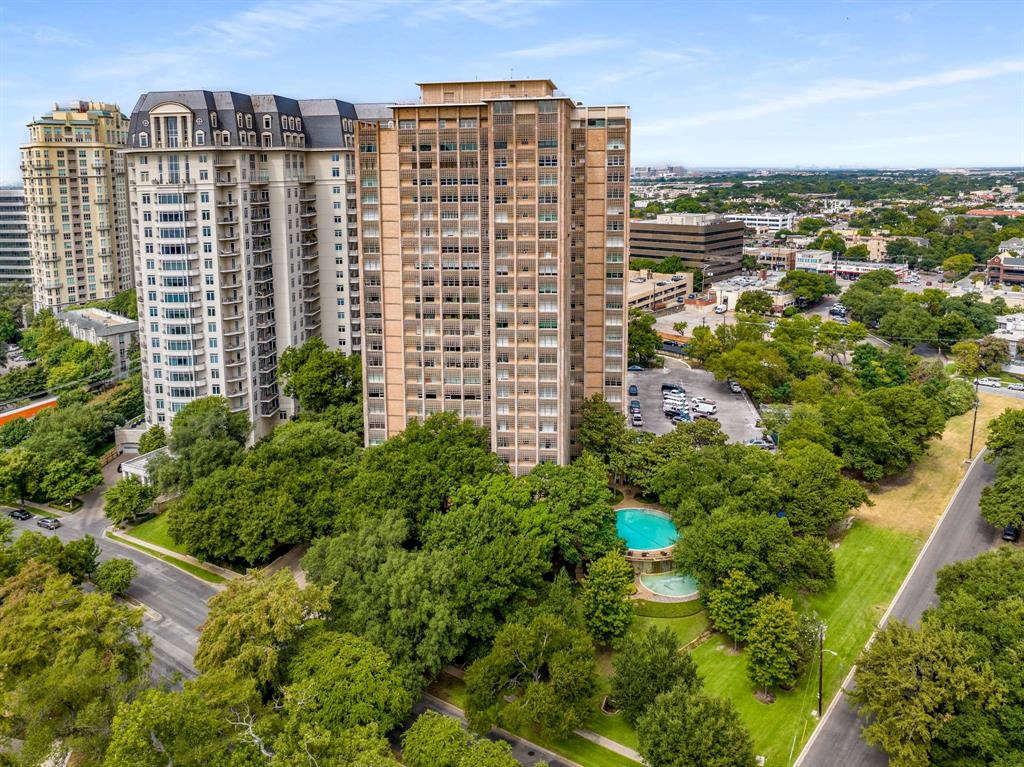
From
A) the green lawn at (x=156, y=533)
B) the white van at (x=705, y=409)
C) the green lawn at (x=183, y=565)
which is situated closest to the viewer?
the green lawn at (x=183, y=565)

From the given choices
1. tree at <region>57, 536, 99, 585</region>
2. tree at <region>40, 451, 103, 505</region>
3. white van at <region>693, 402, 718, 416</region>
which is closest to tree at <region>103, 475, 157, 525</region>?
tree at <region>40, 451, 103, 505</region>

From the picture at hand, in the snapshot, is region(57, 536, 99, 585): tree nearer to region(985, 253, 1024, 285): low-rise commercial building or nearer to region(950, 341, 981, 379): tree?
region(950, 341, 981, 379): tree

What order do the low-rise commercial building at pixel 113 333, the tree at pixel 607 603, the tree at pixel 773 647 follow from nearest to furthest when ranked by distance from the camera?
1. the tree at pixel 773 647
2. the tree at pixel 607 603
3. the low-rise commercial building at pixel 113 333

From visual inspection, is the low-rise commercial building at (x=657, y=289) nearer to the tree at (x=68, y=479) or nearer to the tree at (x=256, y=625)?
the tree at (x=68, y=479)

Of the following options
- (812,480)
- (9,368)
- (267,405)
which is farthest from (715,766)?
(9,368)

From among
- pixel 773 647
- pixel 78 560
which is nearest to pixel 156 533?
pixel 78 560

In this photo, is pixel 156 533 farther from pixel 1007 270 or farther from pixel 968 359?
pixel 1007 270

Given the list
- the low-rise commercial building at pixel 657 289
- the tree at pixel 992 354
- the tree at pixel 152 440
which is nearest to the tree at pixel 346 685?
the tree at pixel 152 440
